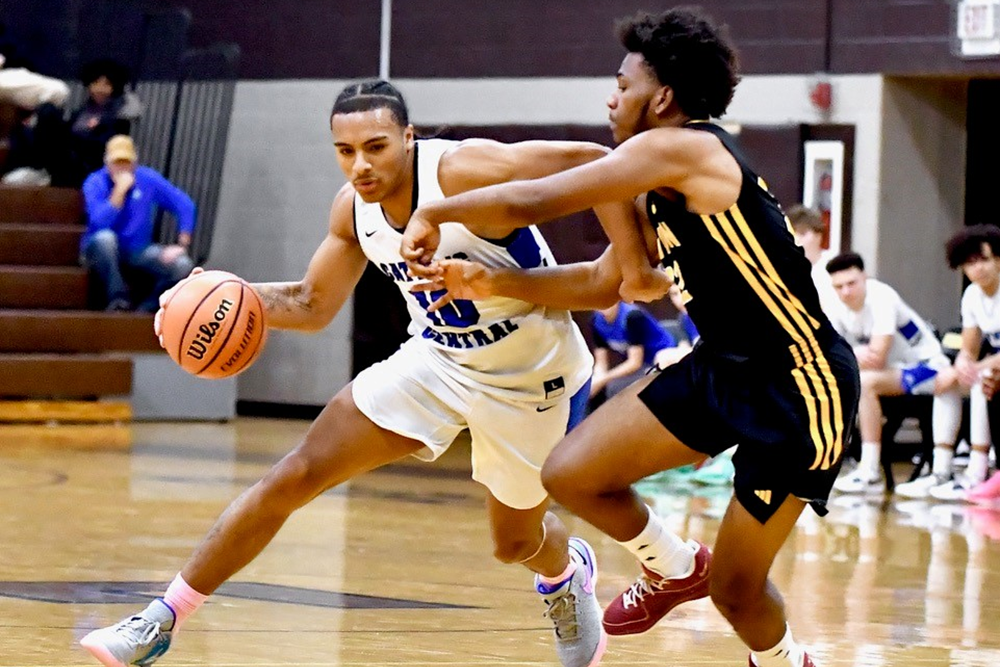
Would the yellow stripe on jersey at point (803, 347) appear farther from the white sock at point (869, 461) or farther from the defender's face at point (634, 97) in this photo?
the white sock at point (869, 461)

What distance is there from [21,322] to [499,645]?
914cm

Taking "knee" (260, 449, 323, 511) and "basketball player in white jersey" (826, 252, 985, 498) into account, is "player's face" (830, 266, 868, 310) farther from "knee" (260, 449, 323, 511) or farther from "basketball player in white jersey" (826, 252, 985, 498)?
"knee" (260, 449, 323, 511)

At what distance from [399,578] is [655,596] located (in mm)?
2007

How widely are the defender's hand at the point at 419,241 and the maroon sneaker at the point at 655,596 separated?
1.15m

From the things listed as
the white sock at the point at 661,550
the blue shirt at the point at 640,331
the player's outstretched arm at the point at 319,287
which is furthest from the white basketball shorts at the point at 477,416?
the blue shirt at the point at 640,331

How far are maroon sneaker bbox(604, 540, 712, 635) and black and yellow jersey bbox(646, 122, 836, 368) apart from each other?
797mm

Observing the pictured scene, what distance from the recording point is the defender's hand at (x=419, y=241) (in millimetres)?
3930

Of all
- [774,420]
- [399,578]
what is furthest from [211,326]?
[399,578]

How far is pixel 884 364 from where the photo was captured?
10.2 meters

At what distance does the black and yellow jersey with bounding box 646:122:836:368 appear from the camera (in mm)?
3996

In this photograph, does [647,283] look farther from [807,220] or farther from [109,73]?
[109,73]

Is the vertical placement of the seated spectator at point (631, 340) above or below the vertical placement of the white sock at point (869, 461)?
above

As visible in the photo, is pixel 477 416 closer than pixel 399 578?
Yes

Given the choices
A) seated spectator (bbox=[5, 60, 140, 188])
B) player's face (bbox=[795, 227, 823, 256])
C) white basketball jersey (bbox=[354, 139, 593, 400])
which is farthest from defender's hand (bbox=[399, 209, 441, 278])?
seated spectator (bbox=[5, 60, 140, 188])
